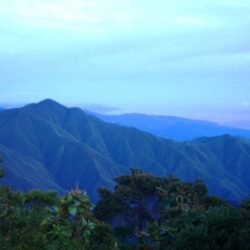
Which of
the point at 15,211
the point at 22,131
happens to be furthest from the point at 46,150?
the point at 15,211

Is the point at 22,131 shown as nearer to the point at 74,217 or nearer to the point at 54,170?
the point at 54,170

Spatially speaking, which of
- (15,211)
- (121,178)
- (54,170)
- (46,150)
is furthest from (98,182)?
(15,211)

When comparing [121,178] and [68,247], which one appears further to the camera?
[121,178]

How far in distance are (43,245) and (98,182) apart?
13889cm

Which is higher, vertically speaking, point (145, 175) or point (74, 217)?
point (74, 217)

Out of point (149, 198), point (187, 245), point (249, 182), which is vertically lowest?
point (249, 182)

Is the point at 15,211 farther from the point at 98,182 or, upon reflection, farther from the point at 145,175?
the point at 98,182

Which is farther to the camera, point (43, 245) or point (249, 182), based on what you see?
point (249, 182)

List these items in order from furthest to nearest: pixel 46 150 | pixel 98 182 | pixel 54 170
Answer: pixel 46 150
pixel 54 170
pixel 98 182

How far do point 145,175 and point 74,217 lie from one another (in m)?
30.2

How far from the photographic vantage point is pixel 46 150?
192875 millimetres

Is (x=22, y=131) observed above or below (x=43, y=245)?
below

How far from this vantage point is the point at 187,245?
41.4 ft

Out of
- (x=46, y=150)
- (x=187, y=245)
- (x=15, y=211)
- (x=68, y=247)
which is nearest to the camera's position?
(x=68, y=247)
